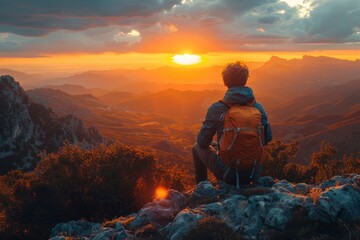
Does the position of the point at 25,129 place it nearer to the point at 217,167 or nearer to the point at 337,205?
the point at 217,167

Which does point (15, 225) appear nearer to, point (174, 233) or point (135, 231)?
point (135, 231)

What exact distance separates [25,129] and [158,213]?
10187 centimetres

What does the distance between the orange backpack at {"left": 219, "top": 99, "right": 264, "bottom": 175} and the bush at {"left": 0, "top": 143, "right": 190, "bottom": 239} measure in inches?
226

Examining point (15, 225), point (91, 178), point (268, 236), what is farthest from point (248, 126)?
point (15, 225)

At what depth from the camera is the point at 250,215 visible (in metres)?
8.42

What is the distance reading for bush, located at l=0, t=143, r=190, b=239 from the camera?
13719 mm

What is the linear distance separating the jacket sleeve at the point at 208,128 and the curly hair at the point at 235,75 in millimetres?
1064

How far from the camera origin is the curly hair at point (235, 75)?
9.96 meters

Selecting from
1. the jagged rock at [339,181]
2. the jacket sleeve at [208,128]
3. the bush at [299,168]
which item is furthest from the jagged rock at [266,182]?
the bush at [299,168]

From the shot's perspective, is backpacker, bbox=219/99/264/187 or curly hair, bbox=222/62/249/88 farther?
curly hair, bbox=222/62/249/88

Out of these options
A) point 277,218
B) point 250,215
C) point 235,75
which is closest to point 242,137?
point 235,75

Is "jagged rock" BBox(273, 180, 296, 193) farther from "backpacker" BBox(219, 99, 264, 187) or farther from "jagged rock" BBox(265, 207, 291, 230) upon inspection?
"jagged rock" BBox(265, 207, 291, 230)

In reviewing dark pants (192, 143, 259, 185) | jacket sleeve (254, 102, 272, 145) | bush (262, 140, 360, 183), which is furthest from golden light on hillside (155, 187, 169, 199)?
bush (262, 140, 360, 183)

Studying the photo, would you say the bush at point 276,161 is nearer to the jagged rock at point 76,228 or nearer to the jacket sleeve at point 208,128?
the jacket sleeve at point 208,128
